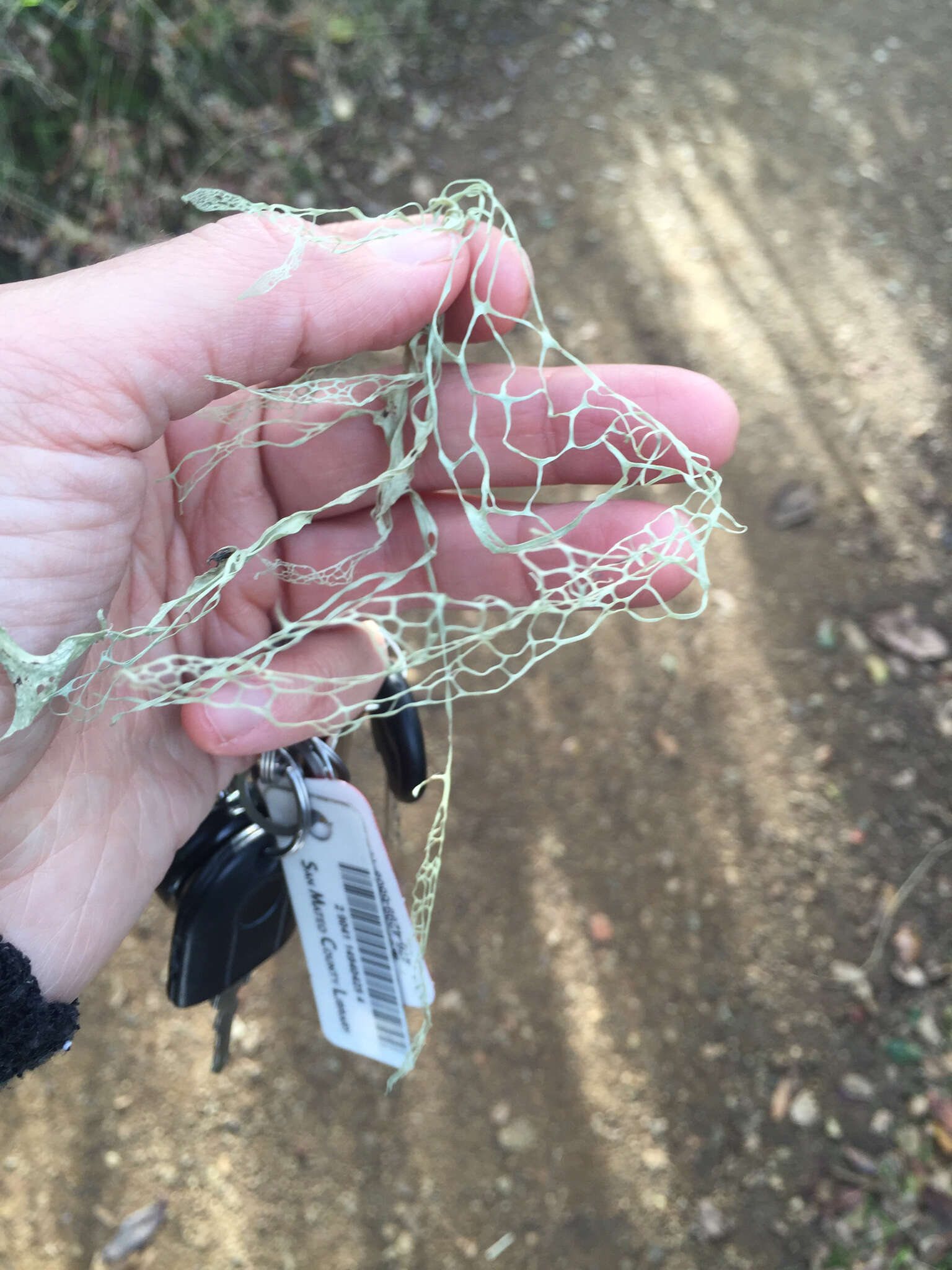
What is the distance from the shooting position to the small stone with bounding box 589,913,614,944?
1.65 metres

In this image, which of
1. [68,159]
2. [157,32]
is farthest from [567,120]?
[68,159]

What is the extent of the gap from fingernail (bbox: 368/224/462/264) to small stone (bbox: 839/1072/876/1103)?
4.81 feet

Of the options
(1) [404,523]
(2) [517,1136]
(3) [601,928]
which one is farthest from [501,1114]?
(1) [404,523]

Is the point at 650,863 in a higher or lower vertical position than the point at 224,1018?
lower

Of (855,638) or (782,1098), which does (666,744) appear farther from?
(782,1098)

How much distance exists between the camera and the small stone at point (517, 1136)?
59.6 inches

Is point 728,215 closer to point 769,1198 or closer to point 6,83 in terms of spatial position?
point 6,83

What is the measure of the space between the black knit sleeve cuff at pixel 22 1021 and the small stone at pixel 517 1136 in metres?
0.88

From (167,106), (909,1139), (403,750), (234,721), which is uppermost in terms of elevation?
(167,106)

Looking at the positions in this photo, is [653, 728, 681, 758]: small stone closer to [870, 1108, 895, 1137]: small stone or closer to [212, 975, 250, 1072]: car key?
[870, 1108, 895, 1137]: small stone

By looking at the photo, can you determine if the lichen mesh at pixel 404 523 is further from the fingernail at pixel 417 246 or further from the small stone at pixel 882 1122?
the small stone at pixel 882 1122

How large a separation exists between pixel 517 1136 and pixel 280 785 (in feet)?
2.99

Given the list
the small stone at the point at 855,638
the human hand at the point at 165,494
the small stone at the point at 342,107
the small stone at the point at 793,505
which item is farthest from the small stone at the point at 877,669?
the small stone at the point at 342,107

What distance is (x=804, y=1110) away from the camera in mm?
1562
